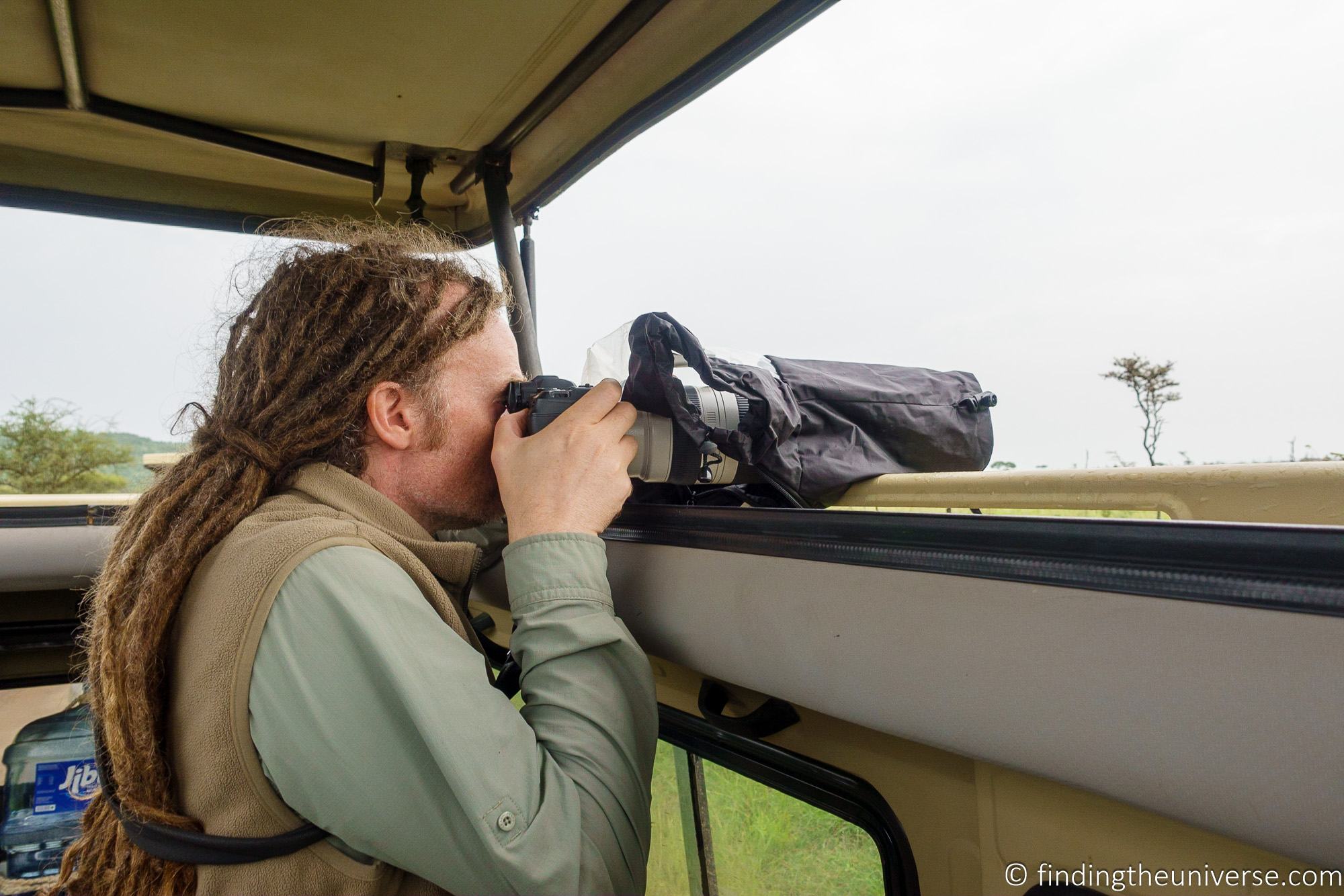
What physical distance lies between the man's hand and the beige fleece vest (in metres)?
0.22

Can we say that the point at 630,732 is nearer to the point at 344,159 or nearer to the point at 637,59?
the point at 637,59

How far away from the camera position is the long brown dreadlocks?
3.01 ft

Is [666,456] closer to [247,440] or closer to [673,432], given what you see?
[673,432]

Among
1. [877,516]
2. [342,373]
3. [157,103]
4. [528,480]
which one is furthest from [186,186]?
[877,516]

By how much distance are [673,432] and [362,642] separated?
500 mm

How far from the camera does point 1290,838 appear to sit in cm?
53

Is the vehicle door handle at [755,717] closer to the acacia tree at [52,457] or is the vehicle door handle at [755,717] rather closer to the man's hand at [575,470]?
the man's hand at [575,470]

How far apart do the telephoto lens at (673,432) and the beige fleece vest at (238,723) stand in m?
0.34

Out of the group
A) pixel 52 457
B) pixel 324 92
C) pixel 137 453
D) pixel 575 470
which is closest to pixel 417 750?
pixel 575 470

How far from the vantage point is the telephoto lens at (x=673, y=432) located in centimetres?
110

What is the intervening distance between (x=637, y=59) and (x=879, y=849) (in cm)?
123

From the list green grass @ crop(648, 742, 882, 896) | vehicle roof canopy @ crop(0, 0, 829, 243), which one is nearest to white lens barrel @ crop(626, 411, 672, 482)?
green grass @ crop(648, 742, 882, 896)

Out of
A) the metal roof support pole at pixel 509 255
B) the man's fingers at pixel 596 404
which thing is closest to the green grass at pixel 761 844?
the man's fingers at pixel 596 404

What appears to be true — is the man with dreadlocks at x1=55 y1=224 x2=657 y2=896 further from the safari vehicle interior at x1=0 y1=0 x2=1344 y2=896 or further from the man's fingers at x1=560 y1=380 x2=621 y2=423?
the safari vehicle interior at x1=0 y1=0 x2=1344 y2=896
